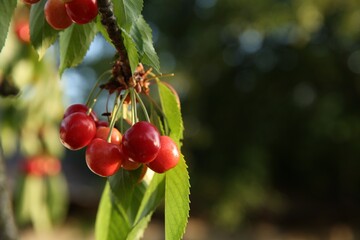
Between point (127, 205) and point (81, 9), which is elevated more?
point (81, 9)

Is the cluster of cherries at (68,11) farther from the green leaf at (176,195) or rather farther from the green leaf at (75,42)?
the green leaf at (176,195)

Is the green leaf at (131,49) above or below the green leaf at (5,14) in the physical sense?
below

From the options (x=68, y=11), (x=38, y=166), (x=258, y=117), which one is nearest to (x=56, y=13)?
(x=68, y=11)

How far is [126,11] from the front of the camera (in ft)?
2.09

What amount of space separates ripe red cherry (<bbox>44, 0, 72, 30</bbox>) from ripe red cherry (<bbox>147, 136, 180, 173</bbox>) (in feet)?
0.60

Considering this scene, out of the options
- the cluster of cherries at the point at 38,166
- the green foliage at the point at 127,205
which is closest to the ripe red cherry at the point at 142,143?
the green foliage at the point at 127,205

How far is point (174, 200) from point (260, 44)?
7.72 m

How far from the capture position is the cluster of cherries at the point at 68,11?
656mm

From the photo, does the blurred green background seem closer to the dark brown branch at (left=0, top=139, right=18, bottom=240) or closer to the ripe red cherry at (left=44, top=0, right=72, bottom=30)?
the dark brown branch at (left=0, top=139, right=18, bottom=240)

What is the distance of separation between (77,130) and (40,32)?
159mm

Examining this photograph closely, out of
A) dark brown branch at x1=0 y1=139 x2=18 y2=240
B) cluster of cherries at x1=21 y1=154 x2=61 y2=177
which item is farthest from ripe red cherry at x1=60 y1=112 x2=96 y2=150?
cluster of cherries at x1=21 y1=154 x2=61 y2=177

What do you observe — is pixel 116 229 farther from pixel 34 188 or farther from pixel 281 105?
pixel 281 105

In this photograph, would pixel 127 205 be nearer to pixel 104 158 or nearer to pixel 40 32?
pixel 104 158

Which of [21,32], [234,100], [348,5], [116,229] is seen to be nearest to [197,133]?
[234,100]
